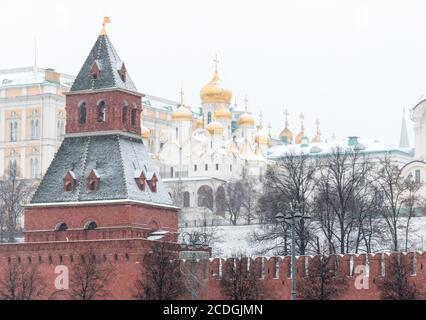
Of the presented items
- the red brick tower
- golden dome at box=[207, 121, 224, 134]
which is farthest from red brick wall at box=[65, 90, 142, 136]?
golden dome at box=[207, 121, 224, 134]

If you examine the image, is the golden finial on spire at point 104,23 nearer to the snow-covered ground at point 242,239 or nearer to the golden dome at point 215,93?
the snow-covered ground at point 242,239

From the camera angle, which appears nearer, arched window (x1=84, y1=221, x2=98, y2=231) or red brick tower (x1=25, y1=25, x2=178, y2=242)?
red brick tower (x1=25, y1=25, x2=178, y2=242)

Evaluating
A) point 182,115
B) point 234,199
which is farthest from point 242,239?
point 182,115

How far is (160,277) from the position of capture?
63219 mm

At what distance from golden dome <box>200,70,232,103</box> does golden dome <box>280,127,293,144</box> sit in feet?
99.2

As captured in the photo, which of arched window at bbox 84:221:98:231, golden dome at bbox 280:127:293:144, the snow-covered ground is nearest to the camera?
arched window at bbox 84:221:98:231

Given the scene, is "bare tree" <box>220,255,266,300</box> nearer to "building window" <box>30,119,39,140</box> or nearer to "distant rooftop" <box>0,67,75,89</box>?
"building window" <box>30,119,39,140</box>

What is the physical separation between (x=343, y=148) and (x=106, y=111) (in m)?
70.1

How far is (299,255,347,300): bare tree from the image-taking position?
61.3 meters

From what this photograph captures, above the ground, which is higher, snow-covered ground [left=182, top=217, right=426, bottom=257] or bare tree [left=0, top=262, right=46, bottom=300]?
snow-covered ground [left=182, top=217, right=426, bottom=257]
